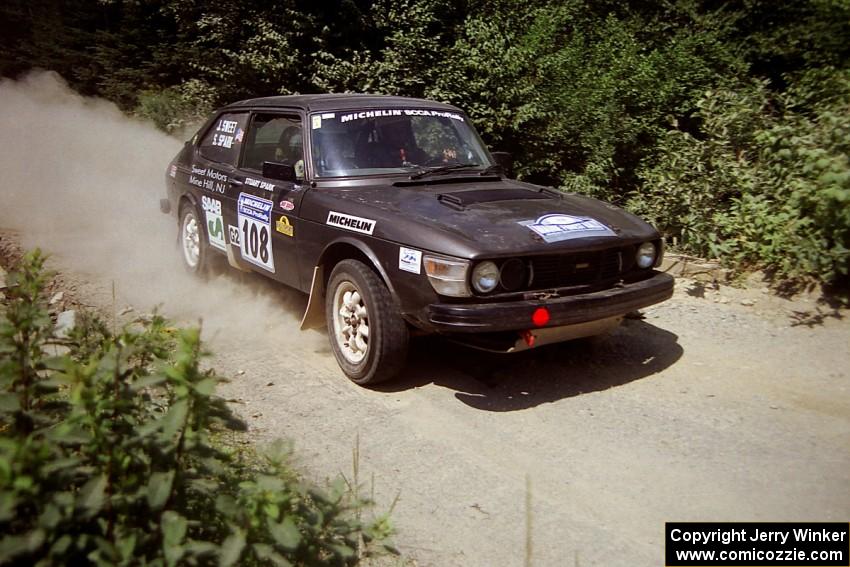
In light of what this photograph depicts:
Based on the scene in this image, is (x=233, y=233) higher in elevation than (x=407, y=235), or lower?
lower

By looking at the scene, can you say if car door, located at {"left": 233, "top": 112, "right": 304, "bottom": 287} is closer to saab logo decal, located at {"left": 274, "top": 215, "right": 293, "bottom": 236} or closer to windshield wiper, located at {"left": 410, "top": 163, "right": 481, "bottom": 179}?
saab logo decal, located at {"left": 274, "top": 215, "right": 293, "bottom": 236}

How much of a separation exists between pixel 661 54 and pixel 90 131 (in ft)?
40.5

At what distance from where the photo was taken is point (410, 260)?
14.2ft

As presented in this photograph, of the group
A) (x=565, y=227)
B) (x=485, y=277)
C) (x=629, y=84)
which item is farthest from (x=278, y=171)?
(x=629, y=84)

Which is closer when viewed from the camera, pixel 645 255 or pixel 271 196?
pixel 645 255

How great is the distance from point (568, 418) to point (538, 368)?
81cm

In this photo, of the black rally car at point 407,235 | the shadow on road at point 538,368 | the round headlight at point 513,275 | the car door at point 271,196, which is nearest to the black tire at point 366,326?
the black rally car at point 407,235

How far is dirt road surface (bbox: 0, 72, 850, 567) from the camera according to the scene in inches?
130

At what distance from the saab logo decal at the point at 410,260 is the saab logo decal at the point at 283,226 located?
4.16 feet

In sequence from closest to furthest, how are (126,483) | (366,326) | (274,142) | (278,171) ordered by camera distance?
(126,483) → (366,326) → (278,171) → (274,142)

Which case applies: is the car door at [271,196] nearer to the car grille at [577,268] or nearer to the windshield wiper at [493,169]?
the windshield wiper at [493,169]

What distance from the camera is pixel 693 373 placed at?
5.02m

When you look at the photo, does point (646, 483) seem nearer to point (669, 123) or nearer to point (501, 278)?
point (501, 278)

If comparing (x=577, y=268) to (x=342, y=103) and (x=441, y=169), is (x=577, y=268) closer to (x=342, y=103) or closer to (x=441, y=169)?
(x=441, y=169)
